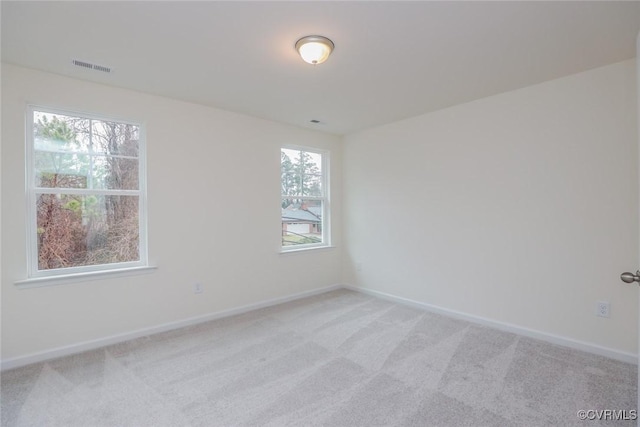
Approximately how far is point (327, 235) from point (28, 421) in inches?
145

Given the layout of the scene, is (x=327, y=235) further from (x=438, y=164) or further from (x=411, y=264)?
(x=438, y=164)

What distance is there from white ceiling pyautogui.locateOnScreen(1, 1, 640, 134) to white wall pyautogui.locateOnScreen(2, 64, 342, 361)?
236 millimetres

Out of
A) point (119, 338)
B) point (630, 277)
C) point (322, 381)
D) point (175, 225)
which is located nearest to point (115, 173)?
point (175, 225)

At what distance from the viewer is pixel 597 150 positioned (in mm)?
2635

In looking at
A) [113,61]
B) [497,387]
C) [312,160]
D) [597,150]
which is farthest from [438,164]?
[113,61]

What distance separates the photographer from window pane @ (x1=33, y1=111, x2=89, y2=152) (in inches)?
105

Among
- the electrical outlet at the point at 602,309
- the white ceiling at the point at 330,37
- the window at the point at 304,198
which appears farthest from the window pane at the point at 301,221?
the electrical outlet at the point at 602,309

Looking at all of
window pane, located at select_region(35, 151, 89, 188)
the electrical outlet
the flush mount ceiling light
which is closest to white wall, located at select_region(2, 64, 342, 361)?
window pane, located at select_region(35, 151, 89, 188)

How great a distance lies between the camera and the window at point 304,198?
4.39 meters

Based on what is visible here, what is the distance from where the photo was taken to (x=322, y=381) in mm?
2279

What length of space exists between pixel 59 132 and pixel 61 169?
33cm

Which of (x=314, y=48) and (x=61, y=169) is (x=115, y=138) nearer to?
(x=61, y=169)

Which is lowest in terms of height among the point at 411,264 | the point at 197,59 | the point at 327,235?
the point at 411,264

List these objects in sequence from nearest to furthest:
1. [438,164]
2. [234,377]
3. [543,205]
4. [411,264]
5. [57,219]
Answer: [234,377] → [57,219] → [543,205] → [438,164] → [411,264]
